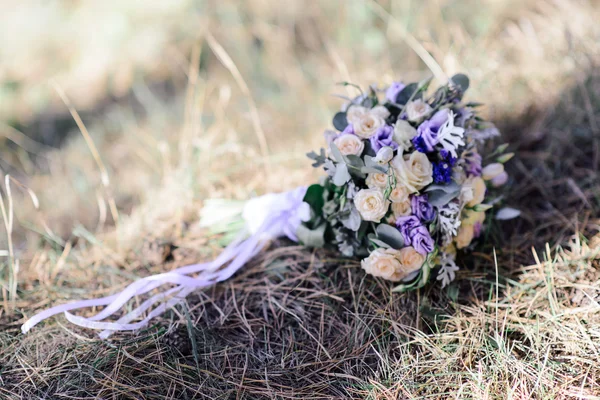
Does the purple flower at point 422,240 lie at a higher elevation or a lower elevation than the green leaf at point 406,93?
lower

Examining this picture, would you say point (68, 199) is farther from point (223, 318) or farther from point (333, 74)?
point (333, 74)

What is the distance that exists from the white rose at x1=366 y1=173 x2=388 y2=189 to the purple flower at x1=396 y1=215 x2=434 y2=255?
0.44 ft

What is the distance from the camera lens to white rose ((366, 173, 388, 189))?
1366 millimetres

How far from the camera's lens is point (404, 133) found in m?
1.38

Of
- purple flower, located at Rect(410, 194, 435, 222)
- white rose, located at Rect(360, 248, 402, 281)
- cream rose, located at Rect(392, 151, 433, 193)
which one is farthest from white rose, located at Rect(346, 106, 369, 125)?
white rose, located at Rect(360, 248, 402, 281)

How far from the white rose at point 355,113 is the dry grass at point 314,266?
0.51m

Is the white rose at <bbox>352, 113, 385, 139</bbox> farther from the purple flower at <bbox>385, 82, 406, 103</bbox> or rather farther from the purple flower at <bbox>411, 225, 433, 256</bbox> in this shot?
the purple flower at <bbox>411, 225, 433, 256</bbox>

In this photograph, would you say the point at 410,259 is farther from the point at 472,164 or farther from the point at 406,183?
the point at 472,164

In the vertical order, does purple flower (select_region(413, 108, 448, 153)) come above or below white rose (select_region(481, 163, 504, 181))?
above

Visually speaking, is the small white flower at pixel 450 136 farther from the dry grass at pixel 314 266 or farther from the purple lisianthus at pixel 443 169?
the dry grass at pixel 314 266

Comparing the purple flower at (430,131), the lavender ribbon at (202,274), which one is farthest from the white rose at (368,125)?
the lavender ribbon at (202,274)

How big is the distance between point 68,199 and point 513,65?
103 inches

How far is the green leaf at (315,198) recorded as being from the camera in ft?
5.08

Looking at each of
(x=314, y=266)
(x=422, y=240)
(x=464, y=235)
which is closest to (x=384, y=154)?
(x=422, y=240)
